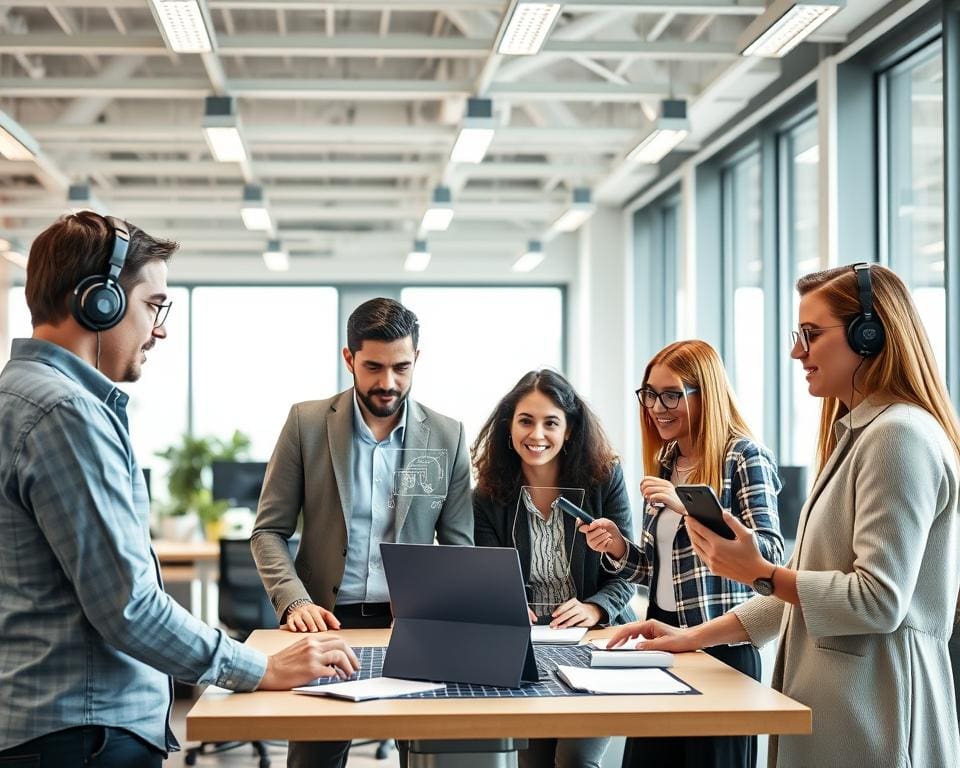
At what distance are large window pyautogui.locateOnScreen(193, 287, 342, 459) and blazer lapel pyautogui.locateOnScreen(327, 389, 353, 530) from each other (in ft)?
23.2

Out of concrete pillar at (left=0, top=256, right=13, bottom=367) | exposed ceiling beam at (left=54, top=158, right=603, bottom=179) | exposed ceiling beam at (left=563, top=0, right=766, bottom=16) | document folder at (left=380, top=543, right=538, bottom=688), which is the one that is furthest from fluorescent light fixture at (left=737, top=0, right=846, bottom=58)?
concrete pillar at (left=0, top=256, right=13, bottom=367)

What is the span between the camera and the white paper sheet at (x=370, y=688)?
180 cm

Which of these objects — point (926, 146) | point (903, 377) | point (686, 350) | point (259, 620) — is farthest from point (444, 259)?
point (903, 377)

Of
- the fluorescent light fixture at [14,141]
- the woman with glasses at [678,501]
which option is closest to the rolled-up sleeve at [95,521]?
the woman with glasses at [678,501]

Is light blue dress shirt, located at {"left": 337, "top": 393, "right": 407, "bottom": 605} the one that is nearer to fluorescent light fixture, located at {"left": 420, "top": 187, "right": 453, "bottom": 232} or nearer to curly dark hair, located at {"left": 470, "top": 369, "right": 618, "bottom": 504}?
curly dark hair, located at {"left": 470, "top": 369, "right": 618, "bottom": 504}

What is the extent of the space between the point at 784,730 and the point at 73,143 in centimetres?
606

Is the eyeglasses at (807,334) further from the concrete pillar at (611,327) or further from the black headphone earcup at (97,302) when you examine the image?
the concrete pillar at (611,327)

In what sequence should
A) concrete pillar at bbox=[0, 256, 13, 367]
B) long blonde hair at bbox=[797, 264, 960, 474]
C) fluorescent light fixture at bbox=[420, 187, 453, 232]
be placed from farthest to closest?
1. concrete pillar at bbox=[0, 256, 13, 367]
2. fluorescent light fixture at bbox=[420, 187, 453, 232]
3. long blonde hair at bbox=[797, 264, 960, 474]

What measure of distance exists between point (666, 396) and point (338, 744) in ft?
3.67

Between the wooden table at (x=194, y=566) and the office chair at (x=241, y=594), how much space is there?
1.11 meters

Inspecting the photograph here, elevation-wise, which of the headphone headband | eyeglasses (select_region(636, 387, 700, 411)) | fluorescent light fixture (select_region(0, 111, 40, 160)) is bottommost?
eyeglasses (select_region(636, 387, 700, 411))

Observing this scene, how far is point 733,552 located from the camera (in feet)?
6.30

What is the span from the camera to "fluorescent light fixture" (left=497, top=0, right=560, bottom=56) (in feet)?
12.2

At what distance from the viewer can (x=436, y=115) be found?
24.5 feet
